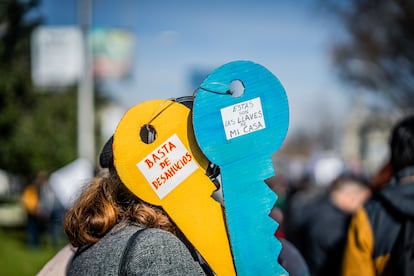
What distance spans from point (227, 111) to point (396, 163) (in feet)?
5.50

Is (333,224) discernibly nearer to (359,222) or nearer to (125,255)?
(359,222)

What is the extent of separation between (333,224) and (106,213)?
2984mm

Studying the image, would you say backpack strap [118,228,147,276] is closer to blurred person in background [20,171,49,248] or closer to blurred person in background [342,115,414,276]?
blurred person in background [342,115,414,276]

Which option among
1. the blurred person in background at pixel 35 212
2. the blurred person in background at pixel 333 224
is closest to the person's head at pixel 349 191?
the blurred person in background at pixel 333 224

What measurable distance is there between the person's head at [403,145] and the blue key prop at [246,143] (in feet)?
5.07

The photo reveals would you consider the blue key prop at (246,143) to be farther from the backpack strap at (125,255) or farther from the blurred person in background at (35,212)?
the blurred person in background at (35,212)

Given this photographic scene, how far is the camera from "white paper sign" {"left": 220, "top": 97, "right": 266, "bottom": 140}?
5.82 ft

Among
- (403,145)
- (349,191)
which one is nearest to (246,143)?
(403,145)

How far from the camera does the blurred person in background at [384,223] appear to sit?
2.96m

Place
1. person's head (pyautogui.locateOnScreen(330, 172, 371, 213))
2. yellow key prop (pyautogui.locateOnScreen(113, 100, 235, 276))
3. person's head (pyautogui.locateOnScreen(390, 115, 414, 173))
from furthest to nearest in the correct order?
person's head (pyautogui.locateOnScreen(330, 172, 371, 213))
person's head (pyautogui.locateOnScreen(390, 115, 414, 173))
yellow key prop (pyautogui.locateOnScreen(113, 100, 235, 276))

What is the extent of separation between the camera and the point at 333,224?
4527 mm

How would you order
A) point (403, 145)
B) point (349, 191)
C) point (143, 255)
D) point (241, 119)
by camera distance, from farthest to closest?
point (349, 191) < point (403, 145) < point (241, 119) < point (143, 255)

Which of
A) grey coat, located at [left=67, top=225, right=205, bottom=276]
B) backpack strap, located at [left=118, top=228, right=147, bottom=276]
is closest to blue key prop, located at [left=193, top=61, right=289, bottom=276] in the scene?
grey coat, located at [left=67, top=225, right=205, bottom=276]

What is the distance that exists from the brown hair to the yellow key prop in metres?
0.04
